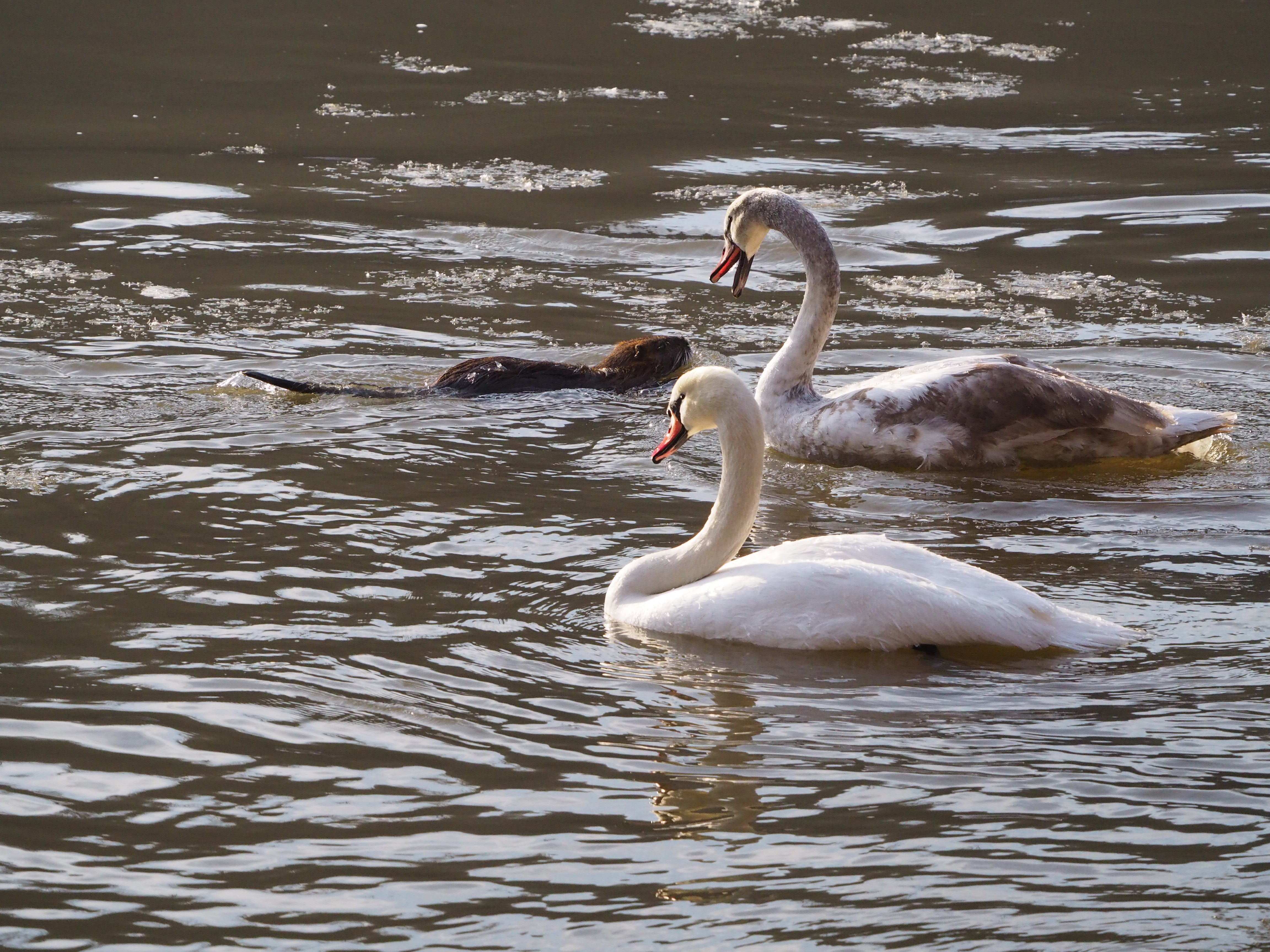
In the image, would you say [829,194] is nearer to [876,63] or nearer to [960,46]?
[876,63]

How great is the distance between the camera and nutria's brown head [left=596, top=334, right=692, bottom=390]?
9773 millimetres

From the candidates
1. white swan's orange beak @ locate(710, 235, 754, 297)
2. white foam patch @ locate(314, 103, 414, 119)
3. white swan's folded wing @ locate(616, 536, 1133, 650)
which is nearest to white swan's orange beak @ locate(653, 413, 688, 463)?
white swan's folded wing @ locate(616, 536, 1133, 650)

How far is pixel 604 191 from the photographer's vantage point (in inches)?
559

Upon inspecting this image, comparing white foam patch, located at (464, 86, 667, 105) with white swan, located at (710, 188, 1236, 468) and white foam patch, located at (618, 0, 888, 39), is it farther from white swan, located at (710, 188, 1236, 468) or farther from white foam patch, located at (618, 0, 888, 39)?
white swan, located at (710, 188, 1236, 468)

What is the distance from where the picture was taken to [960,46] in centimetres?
1888

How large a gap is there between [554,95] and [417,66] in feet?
7.19

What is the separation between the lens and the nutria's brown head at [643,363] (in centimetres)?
977

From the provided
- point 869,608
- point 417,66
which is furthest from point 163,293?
point 417,66

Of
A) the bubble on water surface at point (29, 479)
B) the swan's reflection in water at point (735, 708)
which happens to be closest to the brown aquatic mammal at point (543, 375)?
the bubble on water surface at point (29, 479)

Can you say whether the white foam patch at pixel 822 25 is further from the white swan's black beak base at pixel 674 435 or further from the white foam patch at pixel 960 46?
the white swan's black beak base at pixel 674 435

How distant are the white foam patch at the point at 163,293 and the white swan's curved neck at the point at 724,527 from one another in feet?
19.0

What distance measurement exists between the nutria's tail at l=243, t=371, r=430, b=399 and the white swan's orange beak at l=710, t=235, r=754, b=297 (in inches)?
71.8

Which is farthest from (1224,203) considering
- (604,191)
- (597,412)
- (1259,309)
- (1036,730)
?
(1036,730)

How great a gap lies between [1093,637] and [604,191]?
886cm
